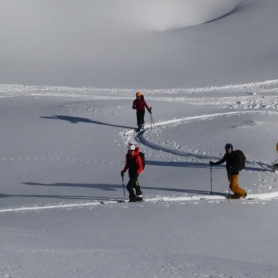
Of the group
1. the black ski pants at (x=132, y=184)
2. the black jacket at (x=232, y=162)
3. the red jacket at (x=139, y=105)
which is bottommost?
the black ski pants at (x=132, y=184)

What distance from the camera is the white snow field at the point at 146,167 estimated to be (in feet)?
22.4

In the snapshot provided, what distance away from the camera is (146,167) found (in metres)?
14.3

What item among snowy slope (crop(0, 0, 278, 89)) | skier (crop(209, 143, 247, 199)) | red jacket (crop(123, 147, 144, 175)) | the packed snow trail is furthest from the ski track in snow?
snowy slope (crop(0, 0, 278, 89))

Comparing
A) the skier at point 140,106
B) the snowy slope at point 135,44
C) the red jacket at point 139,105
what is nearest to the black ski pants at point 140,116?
the skier at point 140,106

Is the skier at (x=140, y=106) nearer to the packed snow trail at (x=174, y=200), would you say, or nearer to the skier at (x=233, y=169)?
the packed snow trail at (x=174, y=200)

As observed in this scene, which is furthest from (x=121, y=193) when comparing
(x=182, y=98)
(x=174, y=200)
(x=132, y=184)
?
(x=182, y=98)

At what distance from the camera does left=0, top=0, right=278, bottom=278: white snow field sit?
681cm

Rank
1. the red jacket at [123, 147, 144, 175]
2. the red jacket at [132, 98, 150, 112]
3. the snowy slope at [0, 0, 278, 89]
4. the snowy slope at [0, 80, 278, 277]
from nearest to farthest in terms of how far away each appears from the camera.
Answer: the snowy slope at [0, 80, 278, 277], the red jacket at [123, 147, 144, 175], the red jacket at [132, 98, 150, 112], the snowy slope at [0, 0, 278, 89]

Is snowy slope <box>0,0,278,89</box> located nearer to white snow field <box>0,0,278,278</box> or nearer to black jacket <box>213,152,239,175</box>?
white snow field <box>0,0,278,278</box>

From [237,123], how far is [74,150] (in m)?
5.06

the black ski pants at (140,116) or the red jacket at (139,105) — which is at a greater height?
the red jacket at (139,105)

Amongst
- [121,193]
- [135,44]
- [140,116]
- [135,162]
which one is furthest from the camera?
[135,44]

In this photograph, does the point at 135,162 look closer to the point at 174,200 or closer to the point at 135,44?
the point at 174,200

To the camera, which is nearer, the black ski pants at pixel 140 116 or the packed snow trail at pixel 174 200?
the packed snow trail at pixel 174 200
